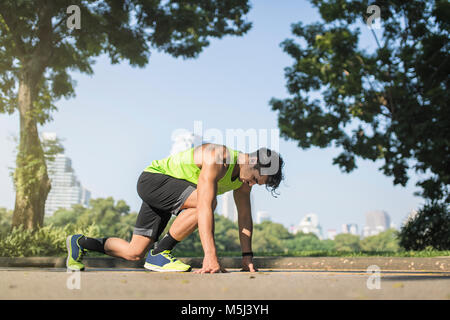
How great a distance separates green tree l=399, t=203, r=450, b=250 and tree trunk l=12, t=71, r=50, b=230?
9.73 m

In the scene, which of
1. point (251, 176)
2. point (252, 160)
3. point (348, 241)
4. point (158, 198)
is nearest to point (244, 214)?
point (251, 176)

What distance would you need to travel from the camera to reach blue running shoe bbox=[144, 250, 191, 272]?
457cm

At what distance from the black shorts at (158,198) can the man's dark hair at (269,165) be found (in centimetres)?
74

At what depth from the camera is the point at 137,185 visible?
4.86 m

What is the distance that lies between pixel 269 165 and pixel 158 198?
1235 mm

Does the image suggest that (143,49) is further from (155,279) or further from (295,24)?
(155,279)

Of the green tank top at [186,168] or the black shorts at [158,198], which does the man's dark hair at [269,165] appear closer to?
the green tank top at [186,168]

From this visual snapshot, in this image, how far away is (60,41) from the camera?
14141mm

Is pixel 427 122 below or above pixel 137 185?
above

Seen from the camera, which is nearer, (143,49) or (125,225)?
(143,49)

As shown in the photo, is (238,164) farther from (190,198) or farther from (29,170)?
(29,170)

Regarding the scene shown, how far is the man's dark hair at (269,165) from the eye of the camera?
433 centimetres
